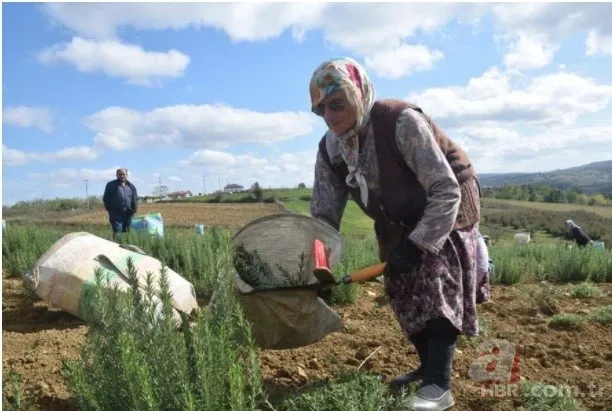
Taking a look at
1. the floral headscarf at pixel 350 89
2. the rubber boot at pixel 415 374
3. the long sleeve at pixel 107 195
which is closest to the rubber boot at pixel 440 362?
the rubber boot at pixel 415 374

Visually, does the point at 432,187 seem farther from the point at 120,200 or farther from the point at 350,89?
the point at 120,200

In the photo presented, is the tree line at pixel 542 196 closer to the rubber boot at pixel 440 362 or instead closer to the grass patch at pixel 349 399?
the rubber boot at pixel 440 362

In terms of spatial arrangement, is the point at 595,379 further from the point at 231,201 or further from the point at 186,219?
the point at 231,201

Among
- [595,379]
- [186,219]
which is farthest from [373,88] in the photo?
[186,219]

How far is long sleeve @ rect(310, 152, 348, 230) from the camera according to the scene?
8.90ft

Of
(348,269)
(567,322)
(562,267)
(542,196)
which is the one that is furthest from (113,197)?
(542,196)

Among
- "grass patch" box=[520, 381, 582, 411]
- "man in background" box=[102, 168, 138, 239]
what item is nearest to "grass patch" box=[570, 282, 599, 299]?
"grass patch" box=[520, 381, 582, 411]

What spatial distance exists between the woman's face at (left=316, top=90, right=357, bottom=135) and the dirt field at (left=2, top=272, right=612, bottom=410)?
3.34 feet

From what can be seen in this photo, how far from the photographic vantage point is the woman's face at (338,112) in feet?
7.53

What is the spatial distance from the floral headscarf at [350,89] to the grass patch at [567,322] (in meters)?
2.19

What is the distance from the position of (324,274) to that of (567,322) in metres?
2.45

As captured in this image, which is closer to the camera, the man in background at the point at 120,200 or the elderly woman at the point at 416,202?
the elderly woman at the point at 416,202

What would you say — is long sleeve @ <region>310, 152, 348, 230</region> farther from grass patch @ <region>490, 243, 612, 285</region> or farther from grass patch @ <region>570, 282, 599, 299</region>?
grass patch @ <region>490, 243, 612, 285</region>

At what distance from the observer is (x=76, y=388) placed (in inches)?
69.3
